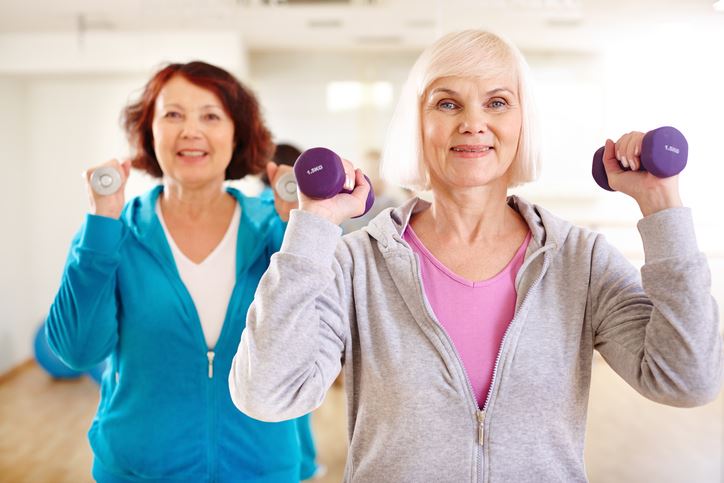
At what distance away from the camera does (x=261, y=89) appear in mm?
6672

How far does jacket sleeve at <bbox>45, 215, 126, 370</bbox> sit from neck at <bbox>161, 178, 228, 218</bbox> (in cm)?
18

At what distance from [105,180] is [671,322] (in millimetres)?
1179

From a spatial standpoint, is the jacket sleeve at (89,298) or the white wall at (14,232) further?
the white wall at (14,232)

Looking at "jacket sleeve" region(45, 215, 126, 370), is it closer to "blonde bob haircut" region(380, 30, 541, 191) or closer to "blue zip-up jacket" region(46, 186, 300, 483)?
"blue zip-up jacket" region(46, 186, 300, 483)

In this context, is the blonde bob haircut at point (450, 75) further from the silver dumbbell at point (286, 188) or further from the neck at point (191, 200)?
the neck at point (191, 200)

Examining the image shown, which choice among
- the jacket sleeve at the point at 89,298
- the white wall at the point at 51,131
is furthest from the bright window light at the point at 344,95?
the jacket sleeve at the point at 89,298

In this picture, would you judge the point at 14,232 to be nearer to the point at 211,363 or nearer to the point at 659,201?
the point at 211,363

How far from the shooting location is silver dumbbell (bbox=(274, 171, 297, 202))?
5.04ft

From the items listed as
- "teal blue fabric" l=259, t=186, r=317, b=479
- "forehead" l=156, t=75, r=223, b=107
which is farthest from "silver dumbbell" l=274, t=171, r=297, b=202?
"teal blue fabric" l=259, t=186, r=317, b=479

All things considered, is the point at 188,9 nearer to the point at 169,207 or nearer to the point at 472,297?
the point at 169,207

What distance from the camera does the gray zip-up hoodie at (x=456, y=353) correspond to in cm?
103

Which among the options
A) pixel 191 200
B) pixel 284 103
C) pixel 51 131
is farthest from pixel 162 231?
pixel 284 103

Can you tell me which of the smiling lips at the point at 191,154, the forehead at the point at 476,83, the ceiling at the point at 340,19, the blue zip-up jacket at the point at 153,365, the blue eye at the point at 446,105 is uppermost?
the ceiling at the point at 340,19

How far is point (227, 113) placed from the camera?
5.40 feet
